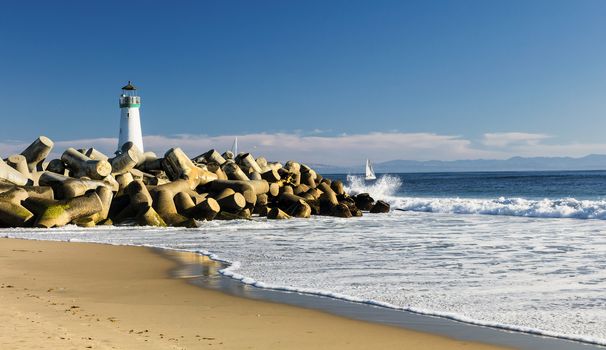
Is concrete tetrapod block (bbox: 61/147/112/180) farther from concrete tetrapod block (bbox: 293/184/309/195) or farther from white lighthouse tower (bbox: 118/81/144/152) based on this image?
white lighthouse tower (bbox: 118/81/144/152)

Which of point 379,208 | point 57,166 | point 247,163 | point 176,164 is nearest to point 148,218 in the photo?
point 176,164

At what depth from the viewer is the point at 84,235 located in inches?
557

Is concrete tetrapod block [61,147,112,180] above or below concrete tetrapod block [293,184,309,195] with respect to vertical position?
above

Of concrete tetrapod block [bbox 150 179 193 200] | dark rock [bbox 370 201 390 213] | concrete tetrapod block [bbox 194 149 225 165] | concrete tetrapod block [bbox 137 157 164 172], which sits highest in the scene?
concrete tetrapod block [bbox 194 149 225 165]

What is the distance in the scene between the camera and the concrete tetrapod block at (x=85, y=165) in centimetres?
1867

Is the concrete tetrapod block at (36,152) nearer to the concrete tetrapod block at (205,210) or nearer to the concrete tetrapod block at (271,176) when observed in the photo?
the concrete tetrapod block at (205,210)

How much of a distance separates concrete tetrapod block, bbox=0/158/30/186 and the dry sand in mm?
9723

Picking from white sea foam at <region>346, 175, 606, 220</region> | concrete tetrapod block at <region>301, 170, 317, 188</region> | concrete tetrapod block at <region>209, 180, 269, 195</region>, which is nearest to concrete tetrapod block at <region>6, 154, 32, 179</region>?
concrete tetrapod block at <region>209, 180, 269, 195</region>

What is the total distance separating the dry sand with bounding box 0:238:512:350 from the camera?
456 centimetres

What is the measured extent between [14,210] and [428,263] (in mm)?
10140

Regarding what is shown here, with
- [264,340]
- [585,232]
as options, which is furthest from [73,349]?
[585,232]

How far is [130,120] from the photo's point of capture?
40.3 metres

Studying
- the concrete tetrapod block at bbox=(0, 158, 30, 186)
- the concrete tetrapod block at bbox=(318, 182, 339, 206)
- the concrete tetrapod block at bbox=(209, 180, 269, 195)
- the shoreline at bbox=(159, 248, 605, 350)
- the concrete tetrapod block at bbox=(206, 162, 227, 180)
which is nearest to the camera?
the shoreline at bbox=(159, 248, 605, 350)

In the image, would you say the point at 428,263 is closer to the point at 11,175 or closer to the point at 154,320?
the point at 154,320
